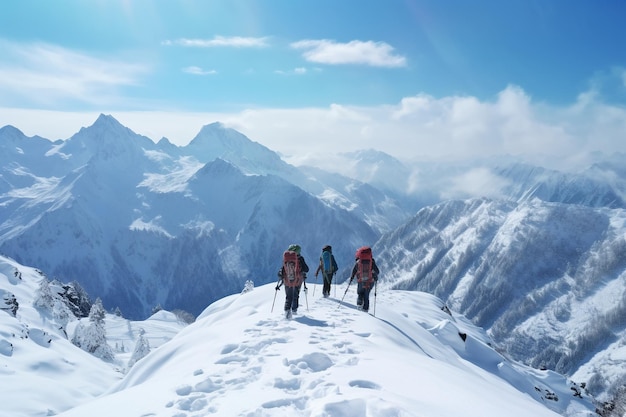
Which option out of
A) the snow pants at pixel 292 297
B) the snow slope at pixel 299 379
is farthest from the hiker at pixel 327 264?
the snow slope at pixel 299 379

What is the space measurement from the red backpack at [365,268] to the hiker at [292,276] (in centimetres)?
Answer: 343

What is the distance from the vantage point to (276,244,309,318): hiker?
69.9 ft

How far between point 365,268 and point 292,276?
4.53m

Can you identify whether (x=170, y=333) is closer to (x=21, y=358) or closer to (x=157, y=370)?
(x=21, y=358)

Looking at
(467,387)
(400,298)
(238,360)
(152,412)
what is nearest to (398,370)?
(467,387)

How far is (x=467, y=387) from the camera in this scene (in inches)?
490

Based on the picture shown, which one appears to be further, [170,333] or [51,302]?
[170,333]

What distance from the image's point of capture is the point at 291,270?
71.7ft

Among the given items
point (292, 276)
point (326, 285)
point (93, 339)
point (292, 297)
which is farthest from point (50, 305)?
point (292, 297)

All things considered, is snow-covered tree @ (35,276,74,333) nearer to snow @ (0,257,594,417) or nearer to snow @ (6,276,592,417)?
snow @ (0,257,594,417)

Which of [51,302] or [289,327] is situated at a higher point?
[289,327]

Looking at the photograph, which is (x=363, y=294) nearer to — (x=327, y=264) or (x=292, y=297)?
(x=327, y=264)

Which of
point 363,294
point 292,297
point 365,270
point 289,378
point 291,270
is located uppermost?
point 365,270

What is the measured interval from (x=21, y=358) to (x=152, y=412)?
32.1 metres
